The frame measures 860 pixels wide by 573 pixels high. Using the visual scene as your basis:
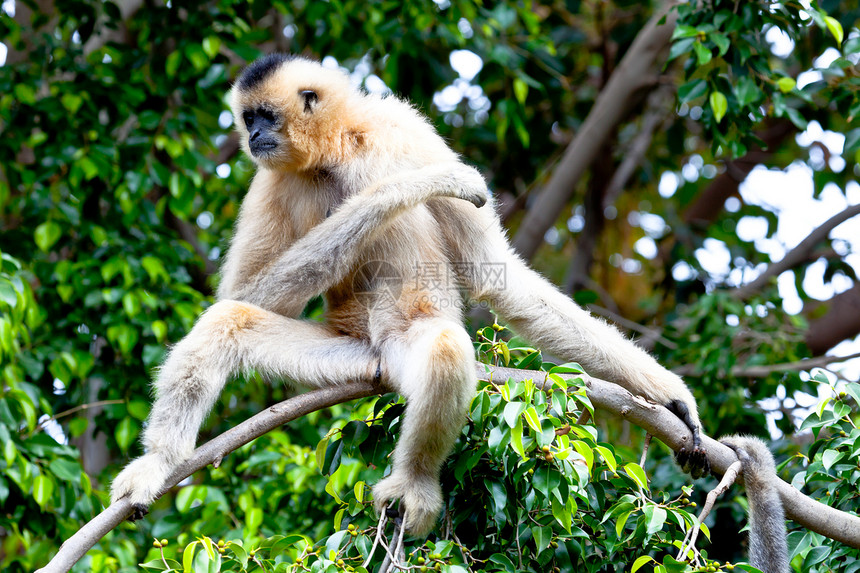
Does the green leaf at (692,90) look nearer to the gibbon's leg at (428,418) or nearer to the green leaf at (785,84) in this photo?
the green leaf at (785,84)

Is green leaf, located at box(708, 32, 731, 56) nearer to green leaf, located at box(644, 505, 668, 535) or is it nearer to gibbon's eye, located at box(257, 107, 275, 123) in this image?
gibbon's eye, located at box(257, 107, 275, 123)

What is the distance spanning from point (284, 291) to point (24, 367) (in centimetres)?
186

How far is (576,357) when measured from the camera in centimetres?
339

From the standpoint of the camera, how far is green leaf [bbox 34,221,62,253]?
4.65 m

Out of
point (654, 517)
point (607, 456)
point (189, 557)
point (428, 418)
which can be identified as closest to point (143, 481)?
point (189, 557)

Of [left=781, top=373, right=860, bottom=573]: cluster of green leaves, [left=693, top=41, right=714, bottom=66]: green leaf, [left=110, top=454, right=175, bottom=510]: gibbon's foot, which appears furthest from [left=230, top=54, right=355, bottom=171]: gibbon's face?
[left=781, top=373, right=860, bottom=573]: cluster of green leaves

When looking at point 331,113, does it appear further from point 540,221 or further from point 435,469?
point 540,221

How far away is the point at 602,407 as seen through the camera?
303 cm

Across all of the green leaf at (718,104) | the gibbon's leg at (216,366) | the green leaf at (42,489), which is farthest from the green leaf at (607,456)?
the green leaf at (42,489)

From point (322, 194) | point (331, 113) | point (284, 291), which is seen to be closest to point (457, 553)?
point (284, 291)

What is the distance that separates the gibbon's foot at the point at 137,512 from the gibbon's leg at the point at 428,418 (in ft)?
2.62

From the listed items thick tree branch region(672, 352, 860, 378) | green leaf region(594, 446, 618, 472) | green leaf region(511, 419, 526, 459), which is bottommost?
thick tree branch region(672, 352, 860, 378)

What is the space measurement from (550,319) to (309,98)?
4.76 ft

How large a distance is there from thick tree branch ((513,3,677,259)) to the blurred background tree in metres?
0.02
